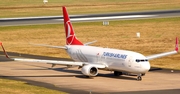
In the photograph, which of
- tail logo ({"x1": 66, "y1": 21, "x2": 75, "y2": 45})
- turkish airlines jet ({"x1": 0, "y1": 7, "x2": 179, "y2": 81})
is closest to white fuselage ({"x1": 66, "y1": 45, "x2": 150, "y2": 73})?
turkish airlines jet ({"x1": 0, "y1": 7, "x2": 179, "y2": 81})

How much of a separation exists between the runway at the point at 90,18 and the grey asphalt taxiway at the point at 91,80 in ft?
179

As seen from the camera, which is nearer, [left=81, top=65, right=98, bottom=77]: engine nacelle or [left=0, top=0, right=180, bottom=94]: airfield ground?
[left=0, top=0, right=180, bottom=94]: airfield ground

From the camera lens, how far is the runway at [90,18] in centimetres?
13512

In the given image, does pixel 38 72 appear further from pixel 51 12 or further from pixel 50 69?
pixel 51 12

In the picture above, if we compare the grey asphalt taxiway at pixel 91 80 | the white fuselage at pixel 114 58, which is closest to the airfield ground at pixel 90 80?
the grey asphalt taxiway at pixel 91 80

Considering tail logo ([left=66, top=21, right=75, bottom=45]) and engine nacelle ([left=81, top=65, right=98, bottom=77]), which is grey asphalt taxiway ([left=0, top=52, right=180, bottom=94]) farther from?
tail logo ([left=66, top=21, right=75, bottom=45])

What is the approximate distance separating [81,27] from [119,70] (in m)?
58.1

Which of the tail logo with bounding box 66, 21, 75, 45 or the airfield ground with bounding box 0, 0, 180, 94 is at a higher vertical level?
the tail logo with bounding box 66, 21, 75, 45

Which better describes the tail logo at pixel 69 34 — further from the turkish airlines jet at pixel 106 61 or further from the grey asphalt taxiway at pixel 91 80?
the grey asphalt taxiway at pixel 91 80

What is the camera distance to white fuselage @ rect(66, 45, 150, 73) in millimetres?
63656

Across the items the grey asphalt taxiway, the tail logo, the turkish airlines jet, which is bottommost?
the grey asphalt taxiway

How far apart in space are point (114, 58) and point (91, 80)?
3.75 m

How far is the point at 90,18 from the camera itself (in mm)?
140625

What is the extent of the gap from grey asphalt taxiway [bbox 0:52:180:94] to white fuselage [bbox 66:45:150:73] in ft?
5.40
